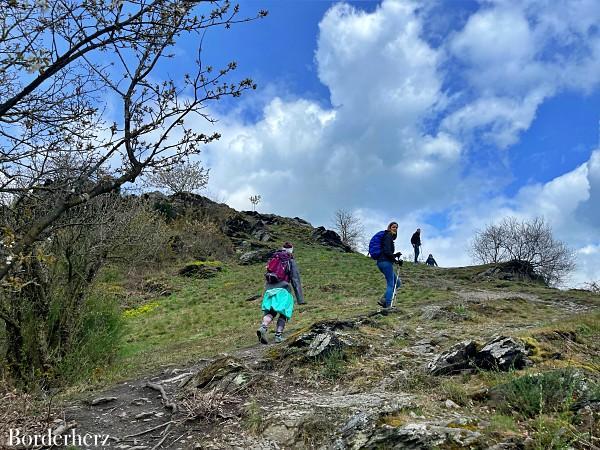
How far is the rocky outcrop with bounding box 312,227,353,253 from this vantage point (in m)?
46.0

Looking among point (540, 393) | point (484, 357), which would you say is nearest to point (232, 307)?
point (484, 357)

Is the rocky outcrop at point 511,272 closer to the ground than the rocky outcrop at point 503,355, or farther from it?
farther from it

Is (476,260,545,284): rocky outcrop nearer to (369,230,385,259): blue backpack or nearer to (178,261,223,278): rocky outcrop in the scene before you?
(178,261,223,278): rocky outcrop

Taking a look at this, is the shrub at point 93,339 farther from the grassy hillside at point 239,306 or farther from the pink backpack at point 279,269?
the pink backpack at point 279,269

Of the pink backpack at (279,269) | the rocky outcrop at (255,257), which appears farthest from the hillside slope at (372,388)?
the rocky outcrop at (255,257)

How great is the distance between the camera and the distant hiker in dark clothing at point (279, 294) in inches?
344

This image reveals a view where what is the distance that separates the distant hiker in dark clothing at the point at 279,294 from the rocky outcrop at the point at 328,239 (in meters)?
36.5

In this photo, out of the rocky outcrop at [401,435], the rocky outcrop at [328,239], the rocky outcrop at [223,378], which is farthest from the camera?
the rocky outcrop at [328,239]

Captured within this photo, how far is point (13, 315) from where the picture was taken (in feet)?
25.2

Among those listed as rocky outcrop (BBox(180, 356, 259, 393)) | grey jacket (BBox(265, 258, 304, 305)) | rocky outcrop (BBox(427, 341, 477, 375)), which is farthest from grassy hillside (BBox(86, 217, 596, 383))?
rocky outcrop (BBox(427, 341, 477, 375))

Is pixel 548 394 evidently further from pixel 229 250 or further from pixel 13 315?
pixel 229 250

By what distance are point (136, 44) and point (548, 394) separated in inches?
191

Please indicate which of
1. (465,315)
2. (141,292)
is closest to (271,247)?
(141,292)

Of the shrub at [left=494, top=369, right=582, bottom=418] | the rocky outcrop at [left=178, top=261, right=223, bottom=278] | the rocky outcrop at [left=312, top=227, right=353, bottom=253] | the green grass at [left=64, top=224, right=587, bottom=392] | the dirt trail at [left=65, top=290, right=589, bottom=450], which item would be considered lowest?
the dirt trail at [left=65, top=290, right=589, bottom=450]
